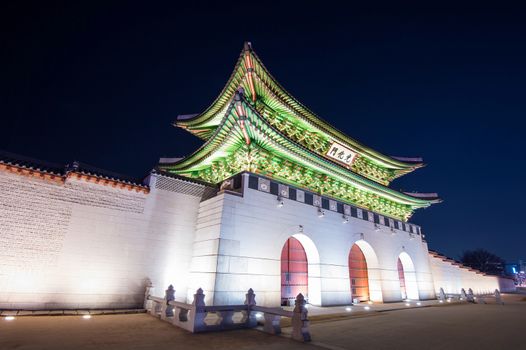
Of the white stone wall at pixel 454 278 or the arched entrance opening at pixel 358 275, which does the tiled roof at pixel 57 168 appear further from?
the white stone wall at pixel 454 278

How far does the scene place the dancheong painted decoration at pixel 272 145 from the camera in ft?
36.0

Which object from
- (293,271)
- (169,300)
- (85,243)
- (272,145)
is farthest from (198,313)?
(272,145)

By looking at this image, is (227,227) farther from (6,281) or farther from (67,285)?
(6,281)

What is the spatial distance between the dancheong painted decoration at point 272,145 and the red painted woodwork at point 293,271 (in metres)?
2.97

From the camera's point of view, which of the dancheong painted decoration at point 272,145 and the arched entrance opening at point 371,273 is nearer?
the dancheong painted decoration at point 272,145

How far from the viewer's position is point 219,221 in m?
10.2

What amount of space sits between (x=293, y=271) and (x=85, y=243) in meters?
8.46

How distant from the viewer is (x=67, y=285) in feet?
29.1

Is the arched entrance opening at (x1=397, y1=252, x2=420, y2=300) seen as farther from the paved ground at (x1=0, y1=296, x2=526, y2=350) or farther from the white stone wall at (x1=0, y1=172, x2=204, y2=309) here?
the white stone wall at (x1=0, y1=172, x2=204, y2=309)

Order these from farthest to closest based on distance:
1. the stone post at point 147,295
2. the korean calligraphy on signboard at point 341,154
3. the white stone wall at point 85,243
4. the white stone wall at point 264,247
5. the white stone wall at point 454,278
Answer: the white stone wall at point 454,278 → the korean calligraphy on signboard at point 341,154 → the white stone wall at point 264,247 → the stone post at point 147,295 → the white stone wall at point 85,243

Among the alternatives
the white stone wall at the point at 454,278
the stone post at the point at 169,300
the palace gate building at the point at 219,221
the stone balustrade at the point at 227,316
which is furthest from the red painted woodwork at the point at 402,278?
the stone post at the point at 169,300

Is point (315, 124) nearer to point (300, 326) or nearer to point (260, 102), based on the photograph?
point (260, 102)

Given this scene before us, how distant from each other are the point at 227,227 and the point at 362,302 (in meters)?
10.00

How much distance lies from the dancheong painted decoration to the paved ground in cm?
658
